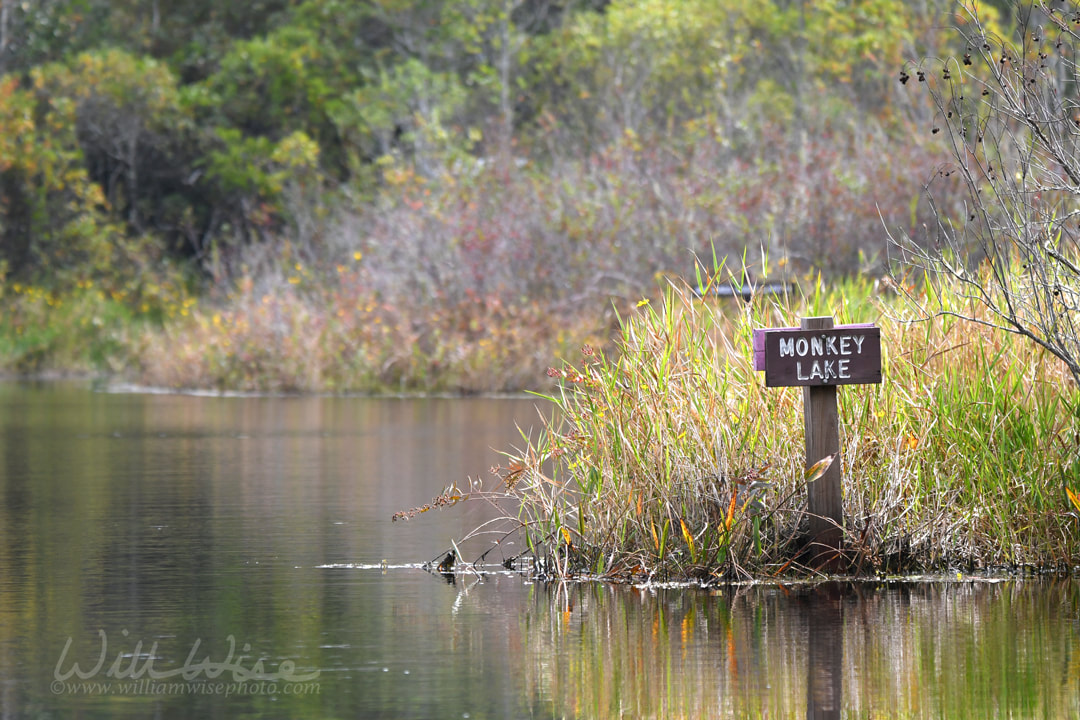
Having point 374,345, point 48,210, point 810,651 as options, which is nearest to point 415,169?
point 48,210

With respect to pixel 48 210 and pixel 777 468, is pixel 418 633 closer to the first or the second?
pixel 777 468

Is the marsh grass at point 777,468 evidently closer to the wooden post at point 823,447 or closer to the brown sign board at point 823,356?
the wooden post at point 823,447

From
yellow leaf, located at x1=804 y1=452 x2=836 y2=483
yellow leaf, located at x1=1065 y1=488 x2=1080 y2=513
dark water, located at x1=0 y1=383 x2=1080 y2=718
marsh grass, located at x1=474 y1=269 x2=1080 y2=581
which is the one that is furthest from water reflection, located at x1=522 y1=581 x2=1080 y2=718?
yellow leaf, located at x1=804 y1=452 x2=836 y2=483

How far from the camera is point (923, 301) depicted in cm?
1270

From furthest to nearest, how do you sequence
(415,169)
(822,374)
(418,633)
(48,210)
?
1. (48,210)
2. (415,169)
3. (822,374)
4. (418,633)

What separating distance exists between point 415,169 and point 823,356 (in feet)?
115

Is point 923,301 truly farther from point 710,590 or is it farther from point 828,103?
point 828,103

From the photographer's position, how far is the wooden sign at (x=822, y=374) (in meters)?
10.3

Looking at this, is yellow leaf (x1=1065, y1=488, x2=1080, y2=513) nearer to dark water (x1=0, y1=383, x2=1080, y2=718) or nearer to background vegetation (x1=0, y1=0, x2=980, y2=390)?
dark water (x1=0, y1=383, x2=1080, y2=718)

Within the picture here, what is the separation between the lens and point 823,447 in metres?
10.4

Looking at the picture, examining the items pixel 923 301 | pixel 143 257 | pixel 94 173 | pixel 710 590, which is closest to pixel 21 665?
Answer: pixel 710 590

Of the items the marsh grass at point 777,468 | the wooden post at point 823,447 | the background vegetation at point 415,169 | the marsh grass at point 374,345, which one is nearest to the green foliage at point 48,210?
the background vegetation at point 415,169

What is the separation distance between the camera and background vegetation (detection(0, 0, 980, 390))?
32469 millimetres

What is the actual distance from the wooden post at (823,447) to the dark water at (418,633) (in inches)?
14.6
